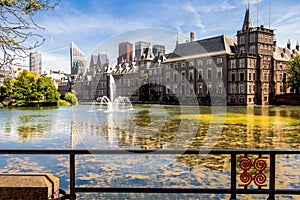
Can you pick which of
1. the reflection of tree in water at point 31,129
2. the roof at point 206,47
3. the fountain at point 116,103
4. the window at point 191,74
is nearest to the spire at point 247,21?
the roof at point 206,47

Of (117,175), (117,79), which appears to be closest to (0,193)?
(117,175)

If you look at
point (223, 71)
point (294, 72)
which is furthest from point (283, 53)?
point (223, 71)

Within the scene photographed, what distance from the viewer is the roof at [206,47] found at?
51719 millimetres

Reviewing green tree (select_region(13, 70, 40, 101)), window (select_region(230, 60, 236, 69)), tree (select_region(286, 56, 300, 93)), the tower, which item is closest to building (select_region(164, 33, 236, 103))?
window (select_region(230, 60, 236, 69))

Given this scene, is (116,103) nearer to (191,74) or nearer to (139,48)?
(191,74)

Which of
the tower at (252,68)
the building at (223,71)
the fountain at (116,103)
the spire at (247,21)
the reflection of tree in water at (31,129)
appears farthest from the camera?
the spire at (247,21)

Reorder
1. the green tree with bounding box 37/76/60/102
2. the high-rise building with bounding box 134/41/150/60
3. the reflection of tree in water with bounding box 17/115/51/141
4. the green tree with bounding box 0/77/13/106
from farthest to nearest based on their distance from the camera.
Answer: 1. the high-rise building with bounding box 134/41/150/60
2. the green tree with bounding box 0/77/13/106
3. the green tree with bounding box 37/76/60/102
4. the reflection of tree in water with bounding box 17/115/51/141

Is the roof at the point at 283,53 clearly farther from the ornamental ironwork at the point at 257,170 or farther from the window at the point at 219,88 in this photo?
the ornamental ironwork at the point at 257,170

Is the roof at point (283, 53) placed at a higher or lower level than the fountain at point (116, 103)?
higher

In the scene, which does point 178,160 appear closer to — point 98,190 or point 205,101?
point 98,190

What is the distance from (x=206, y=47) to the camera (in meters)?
55.3

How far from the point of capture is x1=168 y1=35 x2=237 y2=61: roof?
51719mm

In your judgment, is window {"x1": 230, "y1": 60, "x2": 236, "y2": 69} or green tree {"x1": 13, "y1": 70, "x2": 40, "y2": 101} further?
green tree {"x1": 13, "y1": 70, "x2": 40, "y2": 101}

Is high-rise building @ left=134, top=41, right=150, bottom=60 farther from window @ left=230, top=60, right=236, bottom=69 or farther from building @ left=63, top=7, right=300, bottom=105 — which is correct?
window @ left=230, top=60, right=236, bottom=69
